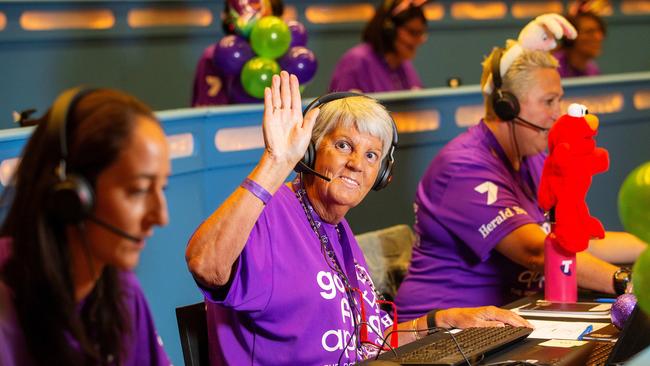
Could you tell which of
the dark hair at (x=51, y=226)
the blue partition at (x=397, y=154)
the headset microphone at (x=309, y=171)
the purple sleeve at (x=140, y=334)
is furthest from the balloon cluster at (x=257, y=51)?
the dark hair at (x=51, y=226)

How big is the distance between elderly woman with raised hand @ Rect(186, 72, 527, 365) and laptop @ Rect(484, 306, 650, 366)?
0.57 ft

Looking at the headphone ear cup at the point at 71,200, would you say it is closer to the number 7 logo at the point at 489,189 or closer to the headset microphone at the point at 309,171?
the headset microphone at the point at 309,171

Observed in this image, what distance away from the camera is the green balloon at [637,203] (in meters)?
1.38

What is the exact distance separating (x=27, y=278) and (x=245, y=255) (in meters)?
0.65

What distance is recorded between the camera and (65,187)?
1077mm

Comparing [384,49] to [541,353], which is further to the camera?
[384,49]

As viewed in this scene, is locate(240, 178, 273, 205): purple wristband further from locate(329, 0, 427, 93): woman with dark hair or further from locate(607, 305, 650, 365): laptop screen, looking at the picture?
locate(329, 0, 427, 93): woman with dark hair

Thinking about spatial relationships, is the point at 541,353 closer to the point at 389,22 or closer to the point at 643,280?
the point at 643,280

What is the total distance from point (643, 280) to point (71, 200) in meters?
0.81

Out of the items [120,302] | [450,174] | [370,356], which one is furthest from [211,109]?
[120,302]

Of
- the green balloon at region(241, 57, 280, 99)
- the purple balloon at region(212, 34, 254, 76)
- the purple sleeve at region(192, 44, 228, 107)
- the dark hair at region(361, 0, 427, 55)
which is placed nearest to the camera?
the green balloon at region(241, 57, 280, 99)

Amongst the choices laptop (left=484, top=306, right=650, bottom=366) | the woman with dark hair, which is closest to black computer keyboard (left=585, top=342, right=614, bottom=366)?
laptop (left=484, top=306, right=650, bottom=366)

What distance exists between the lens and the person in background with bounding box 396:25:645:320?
255 cm

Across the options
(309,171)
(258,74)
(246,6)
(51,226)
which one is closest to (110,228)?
(51,226)
